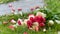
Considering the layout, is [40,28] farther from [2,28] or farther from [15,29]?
[2,28]

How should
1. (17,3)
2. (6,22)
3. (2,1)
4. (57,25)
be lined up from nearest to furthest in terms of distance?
(57,25), (6,22), (17,3), (2,1)

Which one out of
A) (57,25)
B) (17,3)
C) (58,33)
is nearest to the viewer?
(58,33)

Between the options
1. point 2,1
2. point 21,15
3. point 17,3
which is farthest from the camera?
point 2,1

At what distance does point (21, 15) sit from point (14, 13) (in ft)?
0.87

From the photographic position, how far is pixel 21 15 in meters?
3.87

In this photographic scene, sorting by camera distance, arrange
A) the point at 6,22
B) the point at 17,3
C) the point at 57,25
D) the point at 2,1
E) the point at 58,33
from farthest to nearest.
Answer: the point at 2,1
the point at 17,3
the point at 6,22
the point at 57,25
the point at 58,33

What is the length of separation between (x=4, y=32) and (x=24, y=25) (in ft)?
0.96

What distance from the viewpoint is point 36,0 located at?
5340 millimetres

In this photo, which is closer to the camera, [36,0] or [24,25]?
[24,25]

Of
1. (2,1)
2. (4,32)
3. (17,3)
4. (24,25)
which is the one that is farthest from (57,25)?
(2,1)

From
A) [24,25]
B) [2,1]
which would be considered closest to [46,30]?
[24,25]

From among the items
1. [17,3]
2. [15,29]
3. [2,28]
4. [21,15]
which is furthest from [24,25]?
[17,3]

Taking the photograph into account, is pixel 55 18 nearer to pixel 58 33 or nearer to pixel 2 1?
pixel 58 33

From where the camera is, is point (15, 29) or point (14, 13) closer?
point (15, 29)
